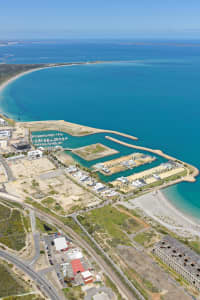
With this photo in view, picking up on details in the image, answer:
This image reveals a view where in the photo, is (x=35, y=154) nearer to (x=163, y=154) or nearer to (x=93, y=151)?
(x=93, y=151)

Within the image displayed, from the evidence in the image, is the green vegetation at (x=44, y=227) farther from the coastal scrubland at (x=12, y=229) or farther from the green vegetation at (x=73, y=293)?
the green vegetation at (x=73, y=293)

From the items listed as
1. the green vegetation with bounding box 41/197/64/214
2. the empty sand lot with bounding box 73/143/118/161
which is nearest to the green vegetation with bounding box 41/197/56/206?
the green vegetation with bounding box 41/197/64/214

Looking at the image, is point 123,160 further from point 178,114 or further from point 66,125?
point 178,114

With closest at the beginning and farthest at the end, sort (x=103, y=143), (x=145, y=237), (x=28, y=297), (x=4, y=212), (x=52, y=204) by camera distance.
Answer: (x=28, y=297), (x=145, y=237), (x=4, y=212), (x=52, y=204), (x=103, y=143)

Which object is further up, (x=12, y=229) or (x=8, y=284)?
(x=12, y=229)

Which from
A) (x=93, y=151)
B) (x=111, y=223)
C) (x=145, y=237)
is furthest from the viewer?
(x=93, y=151)

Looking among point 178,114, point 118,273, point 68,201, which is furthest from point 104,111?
point 118,273

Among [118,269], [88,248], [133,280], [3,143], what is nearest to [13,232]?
[88,248]
